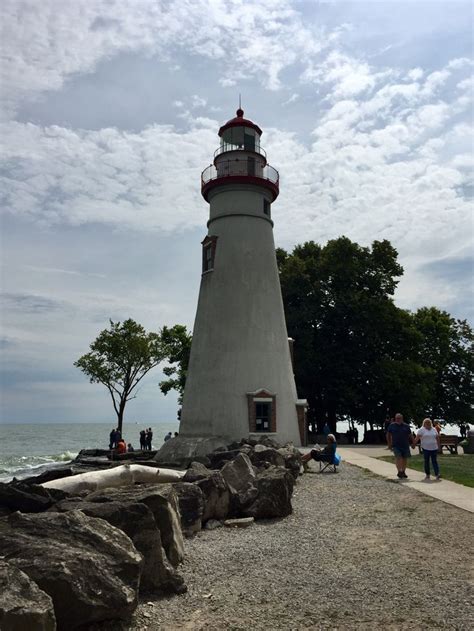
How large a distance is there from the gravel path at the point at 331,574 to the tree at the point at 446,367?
1376 inches

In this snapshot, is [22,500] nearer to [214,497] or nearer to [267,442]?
[214,497]

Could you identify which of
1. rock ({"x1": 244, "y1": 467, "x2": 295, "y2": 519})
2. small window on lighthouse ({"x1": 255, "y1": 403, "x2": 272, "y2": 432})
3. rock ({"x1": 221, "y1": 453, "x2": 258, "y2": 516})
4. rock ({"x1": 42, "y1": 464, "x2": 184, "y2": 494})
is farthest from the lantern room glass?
rock ({"x1": 244, "y1": 467, "x2": 295, "y2": 519})

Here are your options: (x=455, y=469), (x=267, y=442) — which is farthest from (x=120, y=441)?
(x=455, y=469)

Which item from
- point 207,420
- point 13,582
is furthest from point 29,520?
point 207,420

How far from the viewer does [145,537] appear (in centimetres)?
638

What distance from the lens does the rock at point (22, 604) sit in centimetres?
382

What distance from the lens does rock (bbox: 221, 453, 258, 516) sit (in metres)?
10.3

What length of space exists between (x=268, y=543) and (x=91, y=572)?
416 centimetres

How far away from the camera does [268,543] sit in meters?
8.36

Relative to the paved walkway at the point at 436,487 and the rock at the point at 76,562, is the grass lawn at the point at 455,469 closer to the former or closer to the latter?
the paved walkway at the point at 436,487

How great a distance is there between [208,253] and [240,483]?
1661 centimetres

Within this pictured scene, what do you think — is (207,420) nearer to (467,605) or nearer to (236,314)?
(236,314)

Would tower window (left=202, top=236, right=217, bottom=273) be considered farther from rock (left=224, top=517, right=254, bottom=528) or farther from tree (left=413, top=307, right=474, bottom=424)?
tree (left=413, top=307, right=474, bottom=424)

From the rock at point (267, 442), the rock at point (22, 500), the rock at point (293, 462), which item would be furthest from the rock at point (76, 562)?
the rock at point (267, 442)
